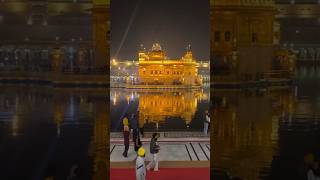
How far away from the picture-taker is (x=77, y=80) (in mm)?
6406

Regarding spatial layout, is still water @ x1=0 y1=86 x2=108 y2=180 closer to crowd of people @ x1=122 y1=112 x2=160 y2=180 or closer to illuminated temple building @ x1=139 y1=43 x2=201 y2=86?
crowd of people @ x1=122 y1=112 x2=160 y2=180

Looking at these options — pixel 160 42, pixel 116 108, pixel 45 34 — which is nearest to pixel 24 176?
pixel 45 34

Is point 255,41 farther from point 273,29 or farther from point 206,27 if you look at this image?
point 206,27

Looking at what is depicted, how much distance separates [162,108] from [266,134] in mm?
7066

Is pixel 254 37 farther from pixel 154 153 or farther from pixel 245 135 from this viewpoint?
pixel 154 153

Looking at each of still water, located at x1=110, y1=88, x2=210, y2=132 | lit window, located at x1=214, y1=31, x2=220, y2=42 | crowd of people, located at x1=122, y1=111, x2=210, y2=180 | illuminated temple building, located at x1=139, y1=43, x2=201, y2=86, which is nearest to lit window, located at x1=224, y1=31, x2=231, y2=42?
lit window, located at x1=214, y1=31, x2=220, y2=42

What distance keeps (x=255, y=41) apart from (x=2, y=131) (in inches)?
177

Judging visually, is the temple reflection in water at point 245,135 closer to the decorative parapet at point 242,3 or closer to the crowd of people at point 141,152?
the crowd of people at point 141,152

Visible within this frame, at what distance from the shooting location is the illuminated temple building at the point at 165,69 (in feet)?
46.9

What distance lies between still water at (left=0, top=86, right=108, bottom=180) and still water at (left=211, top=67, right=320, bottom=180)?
199 centimetres

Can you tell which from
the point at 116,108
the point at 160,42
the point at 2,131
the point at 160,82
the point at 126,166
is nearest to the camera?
the point at 2,131

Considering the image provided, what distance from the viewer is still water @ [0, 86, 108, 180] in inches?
246

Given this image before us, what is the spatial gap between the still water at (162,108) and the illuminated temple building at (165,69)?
0.61 m

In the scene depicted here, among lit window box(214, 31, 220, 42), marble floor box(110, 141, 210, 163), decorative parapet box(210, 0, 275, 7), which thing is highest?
decorative parapet box(210, 0, 275, 7)
